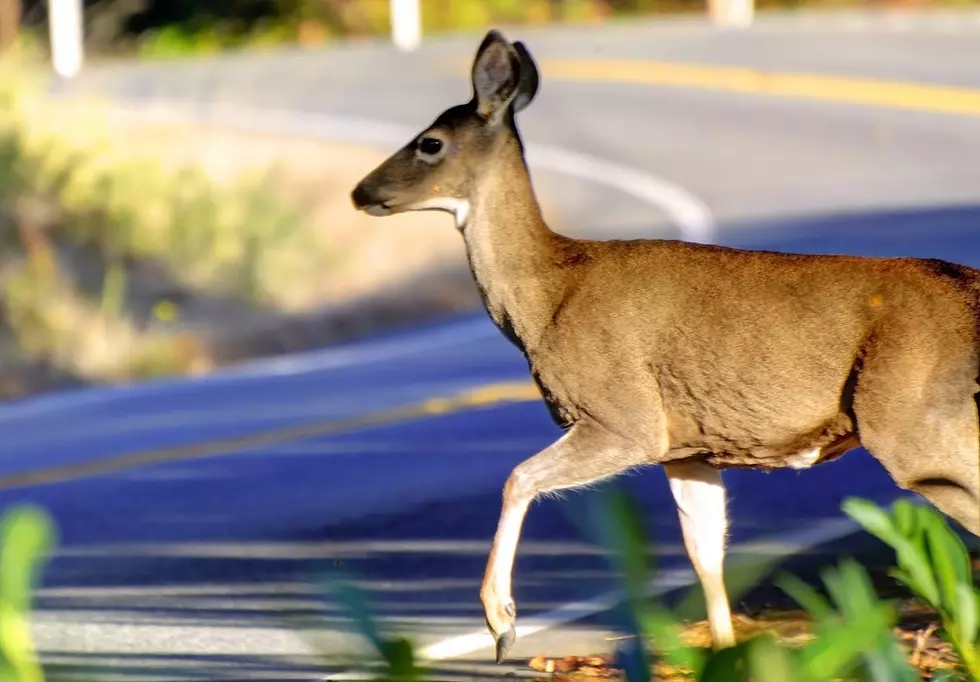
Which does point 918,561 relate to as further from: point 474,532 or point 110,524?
point 110,524

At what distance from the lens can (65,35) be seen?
38344 mm

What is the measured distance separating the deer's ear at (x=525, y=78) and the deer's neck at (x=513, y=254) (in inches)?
6.4

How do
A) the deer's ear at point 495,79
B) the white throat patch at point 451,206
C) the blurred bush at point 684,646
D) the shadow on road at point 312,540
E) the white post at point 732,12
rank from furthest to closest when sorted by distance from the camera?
the white post at point 732,12 → the shadow on road at point 312,540 → the white throat patch at point 451,206 → the deer's ear at point 495,79 → the blurred bush at point 684,646

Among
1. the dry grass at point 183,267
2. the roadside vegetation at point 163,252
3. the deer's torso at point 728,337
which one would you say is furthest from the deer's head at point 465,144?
the dry grass at point 183,267

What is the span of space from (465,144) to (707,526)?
4.47 ft

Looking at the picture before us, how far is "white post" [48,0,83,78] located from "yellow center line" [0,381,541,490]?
24.8m

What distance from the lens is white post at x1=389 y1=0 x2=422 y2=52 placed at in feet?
137

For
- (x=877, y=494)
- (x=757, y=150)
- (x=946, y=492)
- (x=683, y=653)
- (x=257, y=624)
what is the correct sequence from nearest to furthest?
(x=683, y=653) < (x=946, y=492) < (x=257, y=624) < (x=877, y=494) < (x=757, y=150)

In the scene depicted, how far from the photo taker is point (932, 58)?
34.5 meters

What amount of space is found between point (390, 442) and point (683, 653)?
875 cm

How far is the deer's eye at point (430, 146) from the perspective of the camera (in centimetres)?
707

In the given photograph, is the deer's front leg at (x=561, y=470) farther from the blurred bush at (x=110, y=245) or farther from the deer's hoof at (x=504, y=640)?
the blurred bush at (x=110, y=245)

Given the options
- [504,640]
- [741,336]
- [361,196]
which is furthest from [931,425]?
[361,196]

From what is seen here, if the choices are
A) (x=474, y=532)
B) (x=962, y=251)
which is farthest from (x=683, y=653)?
(x=962, y=251)
